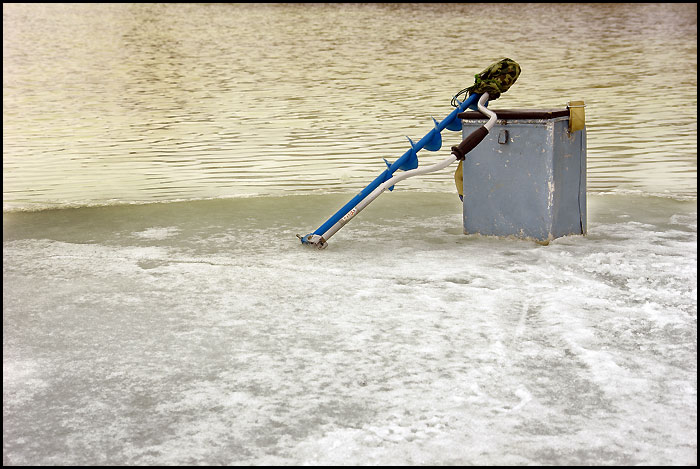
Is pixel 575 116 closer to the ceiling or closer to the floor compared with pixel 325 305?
closer to the ceiling

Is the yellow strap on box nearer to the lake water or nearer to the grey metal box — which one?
the grey metal box

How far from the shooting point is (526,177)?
4.80m

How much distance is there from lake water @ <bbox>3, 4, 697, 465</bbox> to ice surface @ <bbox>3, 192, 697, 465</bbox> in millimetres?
11

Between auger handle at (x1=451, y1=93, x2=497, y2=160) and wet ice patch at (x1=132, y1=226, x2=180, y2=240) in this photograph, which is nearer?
auger handle at (x1=451, y1=93, x2=497, y2=160)

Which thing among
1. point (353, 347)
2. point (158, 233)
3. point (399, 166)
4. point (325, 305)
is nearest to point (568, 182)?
point (399, 166)

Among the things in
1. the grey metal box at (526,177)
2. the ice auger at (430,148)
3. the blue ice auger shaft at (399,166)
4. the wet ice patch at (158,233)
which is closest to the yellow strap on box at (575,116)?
the grey metal box at (526,177)

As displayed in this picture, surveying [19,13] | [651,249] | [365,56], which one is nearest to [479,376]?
[651,249]

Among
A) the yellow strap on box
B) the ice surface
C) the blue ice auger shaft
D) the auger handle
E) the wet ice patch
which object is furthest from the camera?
the wet ice patch

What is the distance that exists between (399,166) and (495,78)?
658 mm

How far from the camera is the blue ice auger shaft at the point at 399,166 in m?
4.87

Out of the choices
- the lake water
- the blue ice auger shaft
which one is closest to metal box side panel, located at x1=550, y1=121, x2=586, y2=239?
the lake water

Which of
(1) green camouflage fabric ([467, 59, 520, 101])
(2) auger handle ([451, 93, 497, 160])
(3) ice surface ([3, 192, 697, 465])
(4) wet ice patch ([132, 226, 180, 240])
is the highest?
(1) green camouflage fabric ([467, 59, 520, 101])

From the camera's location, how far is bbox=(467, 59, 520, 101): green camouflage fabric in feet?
16.0

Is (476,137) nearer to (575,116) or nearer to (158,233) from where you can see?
(575,116)
